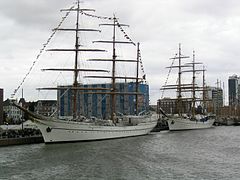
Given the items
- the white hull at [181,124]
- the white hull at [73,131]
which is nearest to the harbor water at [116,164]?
the white hull at [73,131]

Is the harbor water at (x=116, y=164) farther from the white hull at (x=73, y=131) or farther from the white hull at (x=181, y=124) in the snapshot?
the white hull at (x=181, y=124)

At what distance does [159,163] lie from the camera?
120ft

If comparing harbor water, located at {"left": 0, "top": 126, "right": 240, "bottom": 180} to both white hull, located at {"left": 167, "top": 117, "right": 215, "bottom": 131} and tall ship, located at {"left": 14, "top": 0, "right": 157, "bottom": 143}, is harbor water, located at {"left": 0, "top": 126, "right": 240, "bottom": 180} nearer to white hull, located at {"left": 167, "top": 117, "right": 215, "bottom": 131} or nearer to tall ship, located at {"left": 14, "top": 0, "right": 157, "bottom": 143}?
tall ship, located at {"left": 14, "top": 0, "right": 157, "bottom": 143}

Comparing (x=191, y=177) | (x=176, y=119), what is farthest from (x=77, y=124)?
(x=176, y=119)

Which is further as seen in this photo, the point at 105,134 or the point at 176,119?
the point at 176,119

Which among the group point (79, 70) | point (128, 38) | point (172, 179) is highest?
point (128, 38)

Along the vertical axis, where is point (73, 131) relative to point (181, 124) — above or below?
above

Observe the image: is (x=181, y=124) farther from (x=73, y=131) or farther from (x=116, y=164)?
(x=116, y=164)

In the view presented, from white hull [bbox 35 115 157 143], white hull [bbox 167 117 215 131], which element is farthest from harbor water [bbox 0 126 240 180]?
white hull [bbox 167 117 215 131]

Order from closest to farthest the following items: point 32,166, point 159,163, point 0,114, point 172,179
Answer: point 172,179 → point 32,166 → point 159,163 → point 0,114

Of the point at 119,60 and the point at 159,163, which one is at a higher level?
the point at 119,60

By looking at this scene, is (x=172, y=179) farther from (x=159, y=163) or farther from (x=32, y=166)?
(x=32, y=166)

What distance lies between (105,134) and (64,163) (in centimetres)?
2609

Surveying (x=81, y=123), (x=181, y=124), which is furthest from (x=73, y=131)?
(x=181, y=124)
